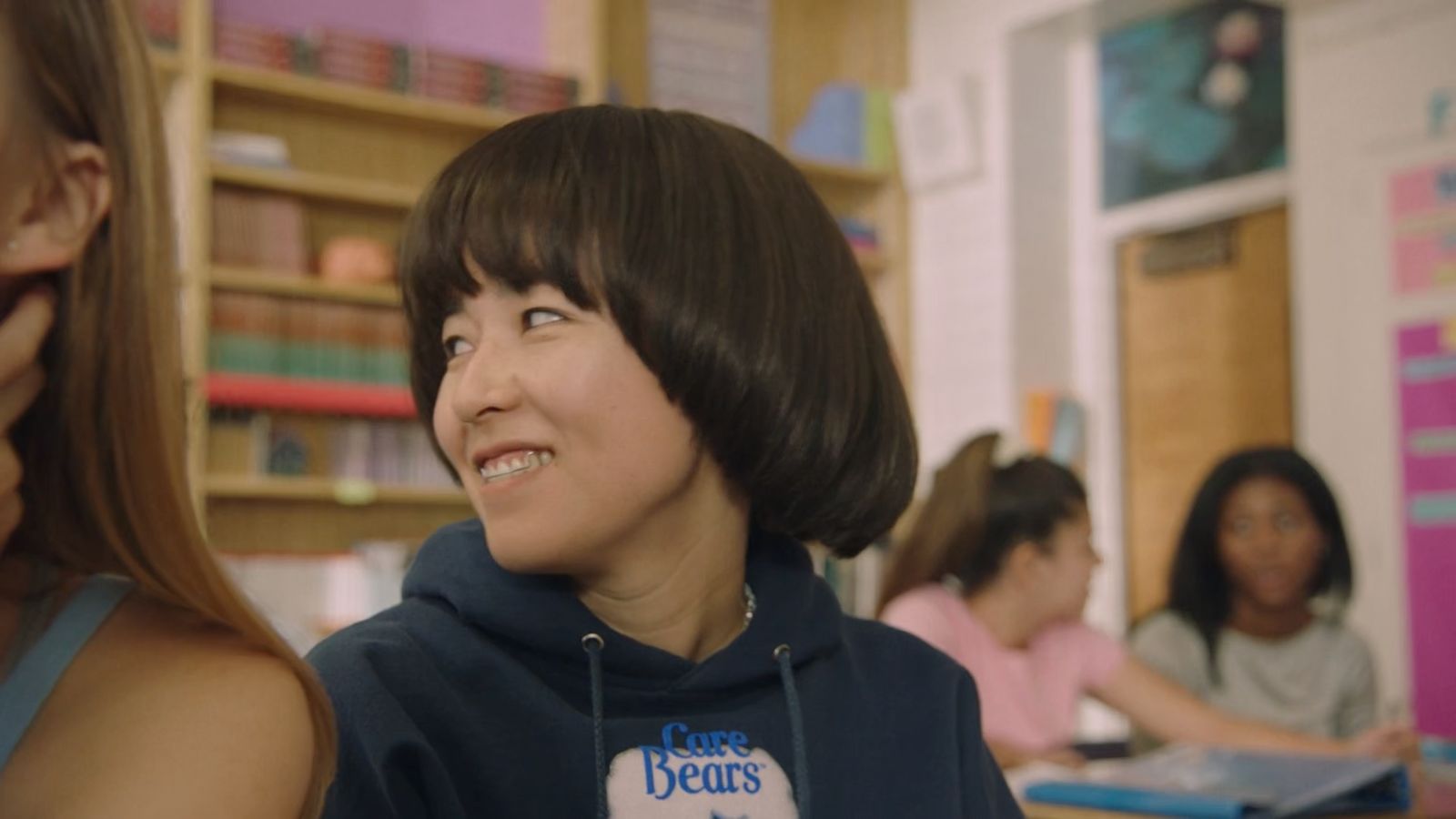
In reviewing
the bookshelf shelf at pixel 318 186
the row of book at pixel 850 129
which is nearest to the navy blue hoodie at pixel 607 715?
the bookshelf shelf at pixel 318 186

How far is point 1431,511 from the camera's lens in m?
4.09

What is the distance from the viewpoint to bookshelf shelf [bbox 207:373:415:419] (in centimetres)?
399

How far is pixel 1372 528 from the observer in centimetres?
421

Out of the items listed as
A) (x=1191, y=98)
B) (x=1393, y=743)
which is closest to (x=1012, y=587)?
(x=1393, y=743)

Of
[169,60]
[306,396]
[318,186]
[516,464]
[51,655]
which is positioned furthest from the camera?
[318,186]

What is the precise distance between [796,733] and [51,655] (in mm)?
546

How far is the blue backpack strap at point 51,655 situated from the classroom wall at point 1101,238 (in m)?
4.12

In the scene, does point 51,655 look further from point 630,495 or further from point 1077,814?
point 1077,814

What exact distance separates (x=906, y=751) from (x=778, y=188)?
407mm

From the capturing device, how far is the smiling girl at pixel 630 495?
95 cm

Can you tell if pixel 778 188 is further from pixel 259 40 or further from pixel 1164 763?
pixel 259 40

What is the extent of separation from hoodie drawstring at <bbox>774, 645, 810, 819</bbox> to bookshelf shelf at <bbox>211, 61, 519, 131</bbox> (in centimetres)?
316

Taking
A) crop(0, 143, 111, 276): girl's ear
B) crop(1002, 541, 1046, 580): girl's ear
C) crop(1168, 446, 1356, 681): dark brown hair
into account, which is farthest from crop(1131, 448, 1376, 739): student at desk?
crop(0, 143, 111, 276): girl's ear

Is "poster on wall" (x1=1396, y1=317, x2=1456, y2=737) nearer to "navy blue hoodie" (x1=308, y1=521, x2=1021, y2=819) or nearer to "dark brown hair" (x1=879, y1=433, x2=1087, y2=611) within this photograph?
"dark brown hair" (x1=879, y1=433, x2=1087, y2=611)
